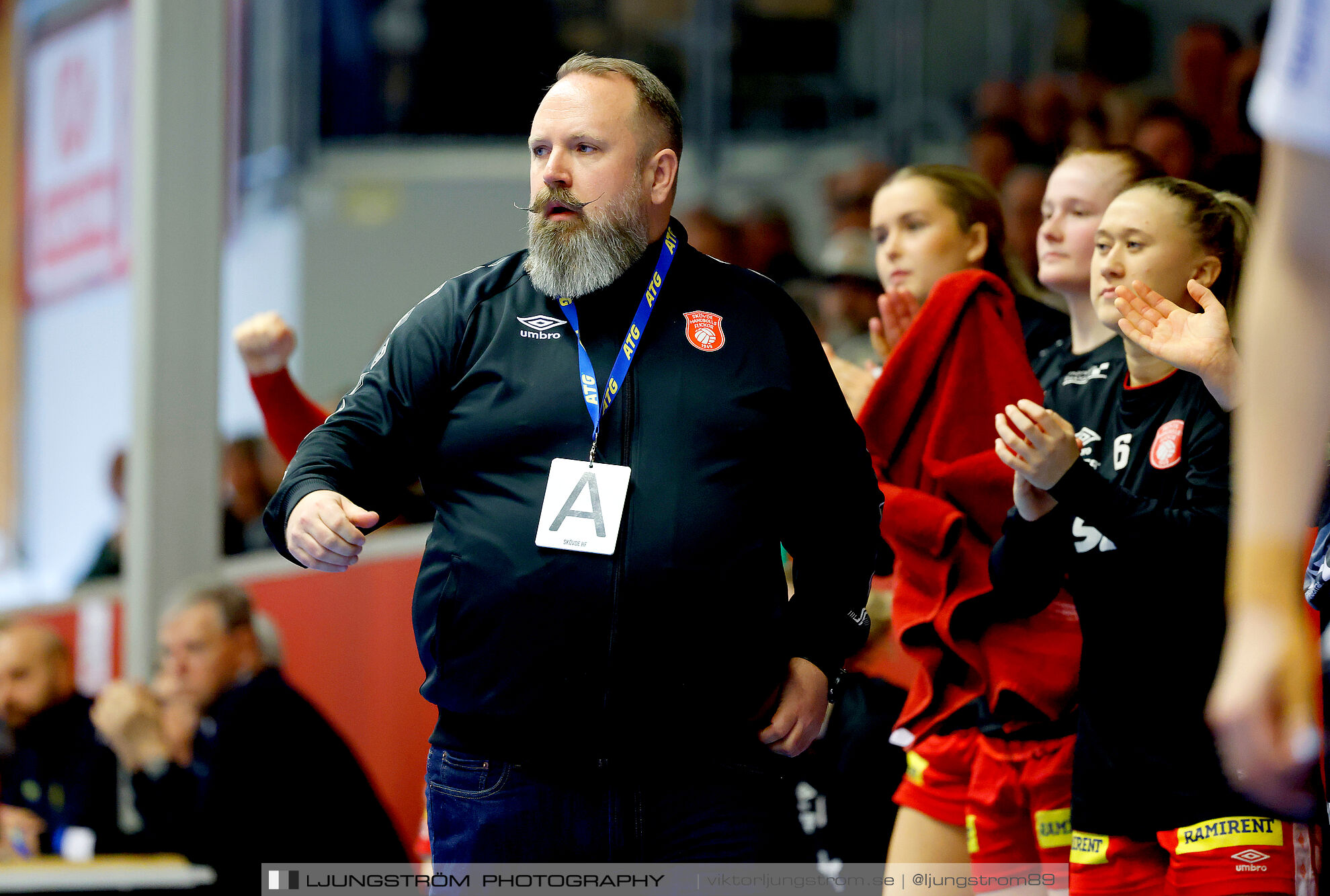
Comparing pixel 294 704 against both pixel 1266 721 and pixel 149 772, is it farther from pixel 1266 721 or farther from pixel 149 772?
pixel 1266 721

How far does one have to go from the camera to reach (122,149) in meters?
11.3

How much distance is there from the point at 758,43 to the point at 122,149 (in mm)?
4947

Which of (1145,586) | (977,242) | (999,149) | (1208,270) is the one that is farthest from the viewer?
(999,149)

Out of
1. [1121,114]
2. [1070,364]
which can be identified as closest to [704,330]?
[1070,364]

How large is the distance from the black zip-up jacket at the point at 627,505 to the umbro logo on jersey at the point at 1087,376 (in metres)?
0.60

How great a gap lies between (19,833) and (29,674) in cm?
76

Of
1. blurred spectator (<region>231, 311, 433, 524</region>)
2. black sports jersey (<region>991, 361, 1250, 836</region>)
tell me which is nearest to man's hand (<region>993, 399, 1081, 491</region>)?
black sports jersey (<region>991, 361, 1250, 836</region>)

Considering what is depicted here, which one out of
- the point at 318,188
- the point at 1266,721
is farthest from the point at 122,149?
the point at 1266,721

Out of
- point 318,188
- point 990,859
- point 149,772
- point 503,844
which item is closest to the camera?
point 503,844

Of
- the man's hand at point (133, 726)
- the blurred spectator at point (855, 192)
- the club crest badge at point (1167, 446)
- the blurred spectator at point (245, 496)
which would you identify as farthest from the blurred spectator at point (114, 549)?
the club crest badge at point (1167, 446)

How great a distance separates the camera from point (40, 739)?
614cm

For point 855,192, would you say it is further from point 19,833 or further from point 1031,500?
point 1031,500

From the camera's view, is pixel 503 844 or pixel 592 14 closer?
pixel 503 844

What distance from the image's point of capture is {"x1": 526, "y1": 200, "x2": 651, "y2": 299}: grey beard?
264 cm
